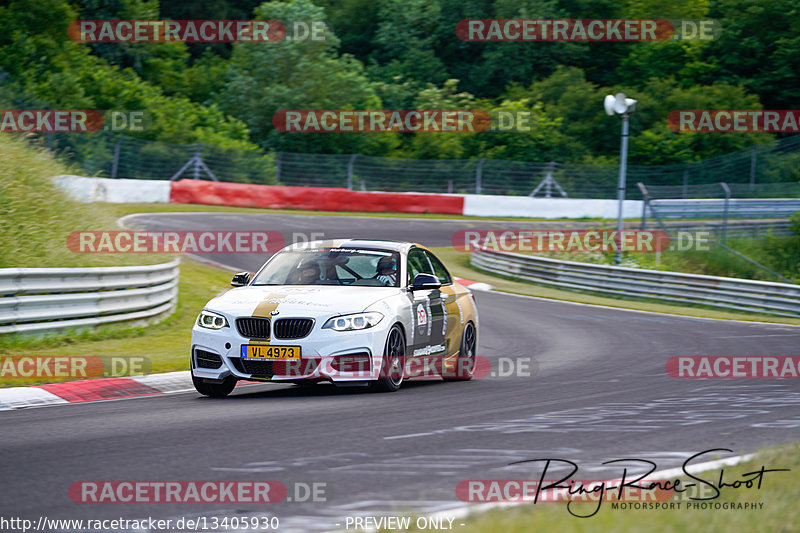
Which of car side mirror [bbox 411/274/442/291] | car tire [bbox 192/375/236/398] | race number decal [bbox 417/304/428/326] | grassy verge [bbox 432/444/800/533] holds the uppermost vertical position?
car side mirror [bbox 411/274/442/291]

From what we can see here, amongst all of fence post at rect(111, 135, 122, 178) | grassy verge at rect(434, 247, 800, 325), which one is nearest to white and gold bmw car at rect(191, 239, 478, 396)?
grassy verge at rect(434, 247, 800, 325)

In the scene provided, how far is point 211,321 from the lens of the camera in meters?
9.59

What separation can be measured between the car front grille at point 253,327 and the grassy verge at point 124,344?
2.33 metres

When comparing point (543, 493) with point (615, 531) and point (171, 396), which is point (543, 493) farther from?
point (171, 396)

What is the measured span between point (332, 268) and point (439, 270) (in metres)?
1.72

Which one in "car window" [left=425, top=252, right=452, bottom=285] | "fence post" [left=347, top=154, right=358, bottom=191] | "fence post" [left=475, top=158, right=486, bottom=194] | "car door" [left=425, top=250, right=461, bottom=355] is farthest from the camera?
"fence post" [left=475, top=158, right=486, bottom=194]

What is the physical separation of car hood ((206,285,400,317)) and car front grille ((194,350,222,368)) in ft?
1.40

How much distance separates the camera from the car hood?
942cm

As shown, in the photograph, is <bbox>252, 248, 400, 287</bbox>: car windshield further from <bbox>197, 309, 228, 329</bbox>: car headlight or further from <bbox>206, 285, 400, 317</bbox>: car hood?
<bbox>197, 309, 228, 329</bbox>: car headlight

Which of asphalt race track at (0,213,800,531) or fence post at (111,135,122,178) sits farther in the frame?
fence post at (111,135,122,178)

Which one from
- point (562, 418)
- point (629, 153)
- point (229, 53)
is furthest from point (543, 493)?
point (229, 53)

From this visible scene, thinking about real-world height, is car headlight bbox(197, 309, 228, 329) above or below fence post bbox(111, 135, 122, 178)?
below

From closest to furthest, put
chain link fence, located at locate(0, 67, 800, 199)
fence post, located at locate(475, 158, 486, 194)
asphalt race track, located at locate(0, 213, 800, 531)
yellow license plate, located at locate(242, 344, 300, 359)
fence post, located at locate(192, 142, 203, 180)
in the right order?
asphalt race track, located at locate(0, 213, 800, 531) → yellow license plate, located at locate(242, 344, 300, 359) → chain link fence, located at locate(0, 67, 800, 199) → fence post, located at locate(192, 142, 203, 180) → fence post, located at locate(475, 158, 486, 194)

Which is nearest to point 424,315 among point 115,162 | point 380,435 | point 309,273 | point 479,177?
point 309,273
